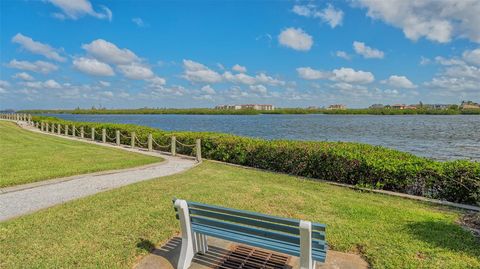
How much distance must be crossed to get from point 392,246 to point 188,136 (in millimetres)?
12697

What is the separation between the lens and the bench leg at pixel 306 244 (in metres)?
3.24

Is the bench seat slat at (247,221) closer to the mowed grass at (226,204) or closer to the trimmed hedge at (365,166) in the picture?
the mowed grass at (226,204)

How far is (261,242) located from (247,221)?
271 millimetres

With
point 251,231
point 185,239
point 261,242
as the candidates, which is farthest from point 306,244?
point 185,239

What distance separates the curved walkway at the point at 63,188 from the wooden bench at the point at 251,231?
4148 millimetres

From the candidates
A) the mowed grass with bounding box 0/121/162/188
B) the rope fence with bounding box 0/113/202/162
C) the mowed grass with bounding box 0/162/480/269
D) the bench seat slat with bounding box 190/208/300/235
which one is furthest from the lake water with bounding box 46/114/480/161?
the mowed grass with bounding box 0/121/162/188

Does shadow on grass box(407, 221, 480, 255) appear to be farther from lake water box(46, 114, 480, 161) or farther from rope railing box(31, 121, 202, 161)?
lake water box(46, 114, 480, 161)

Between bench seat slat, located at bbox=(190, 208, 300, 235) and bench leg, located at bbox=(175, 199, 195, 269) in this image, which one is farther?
bench leg, located at bbox=(175, 199, 195, 269)

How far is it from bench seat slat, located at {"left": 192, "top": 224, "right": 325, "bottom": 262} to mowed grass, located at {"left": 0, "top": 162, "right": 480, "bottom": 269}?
1.22 meters

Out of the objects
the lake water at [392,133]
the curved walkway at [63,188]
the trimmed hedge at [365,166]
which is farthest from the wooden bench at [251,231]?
the lake water at [392,133]

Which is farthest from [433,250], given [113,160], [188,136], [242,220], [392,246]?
[188,136]

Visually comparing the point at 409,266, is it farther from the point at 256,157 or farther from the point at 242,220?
the point at 256,157

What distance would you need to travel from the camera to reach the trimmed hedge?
800 centimetres

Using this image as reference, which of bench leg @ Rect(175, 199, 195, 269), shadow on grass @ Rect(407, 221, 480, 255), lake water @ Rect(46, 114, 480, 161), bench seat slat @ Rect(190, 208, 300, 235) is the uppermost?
bench seat slat @ Rect(190, 208, 300, 235)
